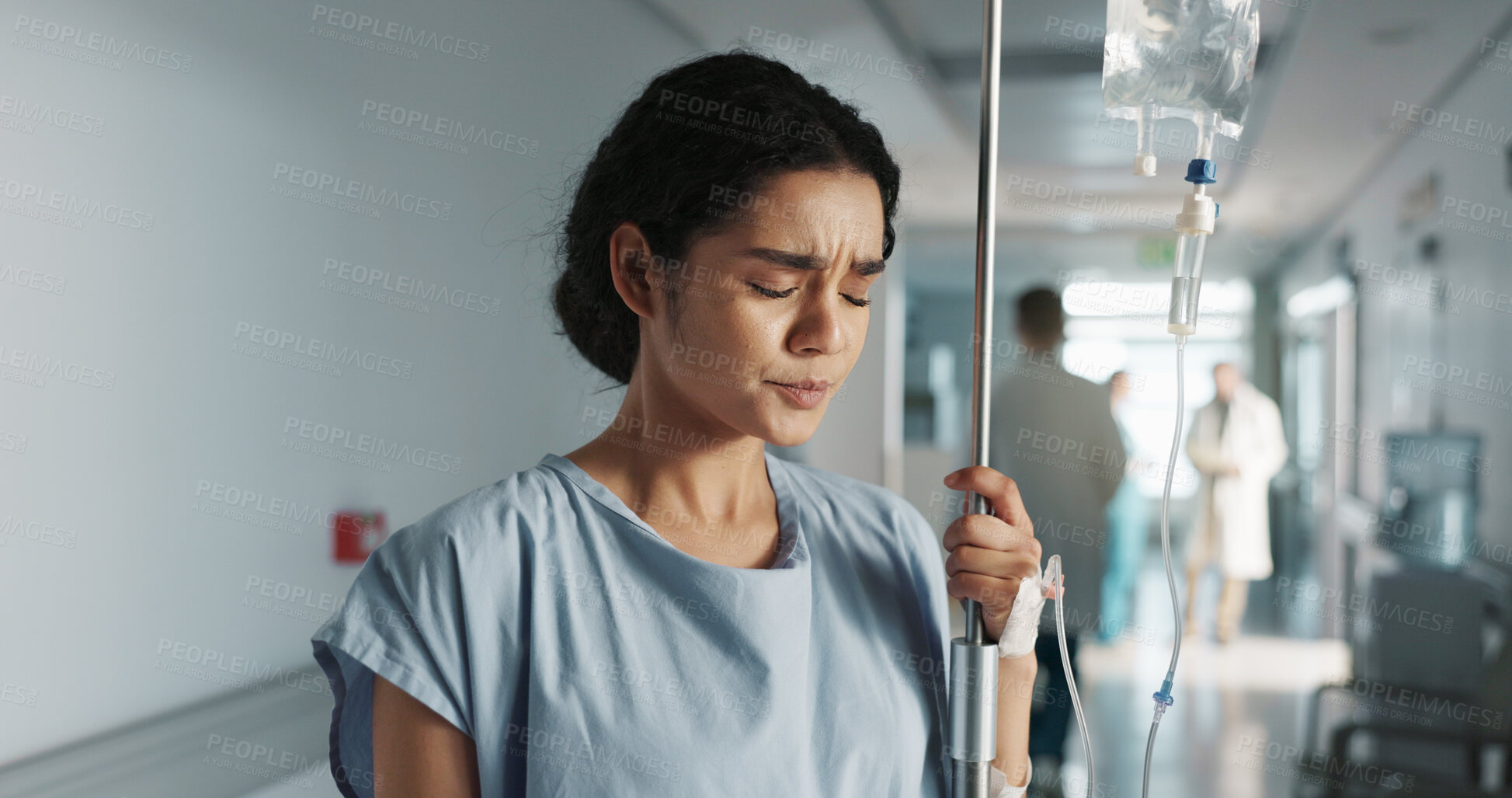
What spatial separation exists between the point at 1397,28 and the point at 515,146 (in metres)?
2.90

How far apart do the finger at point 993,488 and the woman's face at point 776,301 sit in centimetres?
14

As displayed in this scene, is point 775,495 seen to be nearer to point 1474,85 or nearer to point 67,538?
point 67,538

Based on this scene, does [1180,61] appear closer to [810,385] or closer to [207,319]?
[810,385]

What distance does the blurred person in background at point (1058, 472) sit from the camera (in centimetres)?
301

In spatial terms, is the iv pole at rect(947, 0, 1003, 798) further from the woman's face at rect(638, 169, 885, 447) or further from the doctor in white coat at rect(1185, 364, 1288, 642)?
the doctor in white coat at rect(1185, 364, 1288, 642)

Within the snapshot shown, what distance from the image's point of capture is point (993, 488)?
2.80 feet

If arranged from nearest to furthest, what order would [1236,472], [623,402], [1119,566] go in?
[623,402] < [1119,566] < [1236,472]

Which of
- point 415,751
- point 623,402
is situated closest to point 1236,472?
point 623,402

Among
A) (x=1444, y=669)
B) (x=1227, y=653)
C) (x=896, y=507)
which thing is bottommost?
(x=1227, y=653)

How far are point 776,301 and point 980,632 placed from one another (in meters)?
0.33

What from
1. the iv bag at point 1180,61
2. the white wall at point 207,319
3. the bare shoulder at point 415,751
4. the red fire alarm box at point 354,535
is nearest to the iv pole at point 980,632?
the iv bag at point 1180,61

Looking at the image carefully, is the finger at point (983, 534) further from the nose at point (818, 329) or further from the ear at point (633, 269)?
the ear at point (633, 269)

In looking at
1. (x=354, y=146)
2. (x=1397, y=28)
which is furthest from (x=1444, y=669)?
(x=354, y=146)

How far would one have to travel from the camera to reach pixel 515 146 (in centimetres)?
247
